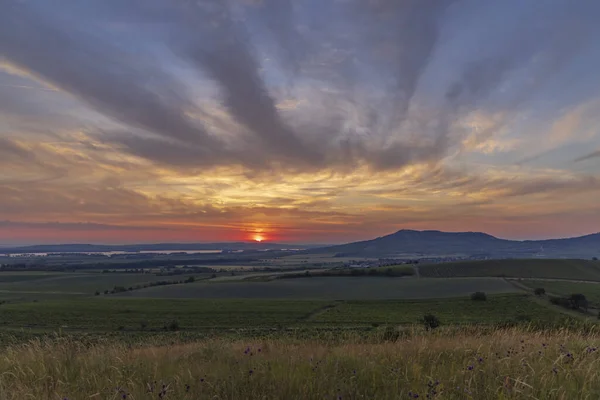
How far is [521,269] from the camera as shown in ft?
515

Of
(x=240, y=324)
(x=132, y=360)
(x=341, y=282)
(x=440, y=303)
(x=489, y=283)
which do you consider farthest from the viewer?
(x=341, y=282)

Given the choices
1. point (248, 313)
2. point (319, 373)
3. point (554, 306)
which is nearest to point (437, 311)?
point (554, 306)

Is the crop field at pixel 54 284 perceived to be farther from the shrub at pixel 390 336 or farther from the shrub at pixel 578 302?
the shrub at pixel 390 336

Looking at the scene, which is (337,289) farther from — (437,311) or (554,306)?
(554,306)

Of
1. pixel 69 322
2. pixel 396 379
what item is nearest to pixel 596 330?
pixel 396 379

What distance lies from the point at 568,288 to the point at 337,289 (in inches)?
2661

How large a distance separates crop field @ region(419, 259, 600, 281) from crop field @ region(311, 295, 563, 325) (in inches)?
2426

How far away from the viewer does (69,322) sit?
7194 centimetres

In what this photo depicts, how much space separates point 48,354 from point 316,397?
16.4 feet

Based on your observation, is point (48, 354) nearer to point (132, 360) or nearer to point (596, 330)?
point (132, 360)

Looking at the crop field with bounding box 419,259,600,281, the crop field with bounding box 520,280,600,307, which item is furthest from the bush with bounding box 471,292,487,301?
the crop field with bounding box 419,259,600,281

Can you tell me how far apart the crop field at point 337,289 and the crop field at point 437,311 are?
44.9ft

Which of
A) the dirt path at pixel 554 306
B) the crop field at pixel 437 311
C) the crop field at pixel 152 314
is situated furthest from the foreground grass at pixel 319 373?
the dirt path at pixel 554 306

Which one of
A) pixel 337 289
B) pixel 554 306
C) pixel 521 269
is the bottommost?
pixel 337 289
